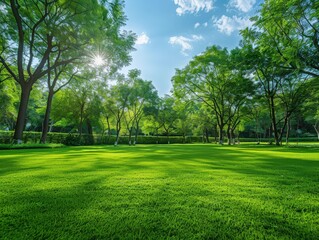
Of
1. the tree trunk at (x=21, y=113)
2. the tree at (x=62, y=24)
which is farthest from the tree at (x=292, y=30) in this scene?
the tree trunk at (x=21, y=113)

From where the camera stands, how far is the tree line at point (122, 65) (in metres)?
12.7

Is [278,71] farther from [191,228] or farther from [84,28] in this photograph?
[191,228]

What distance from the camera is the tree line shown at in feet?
41.7

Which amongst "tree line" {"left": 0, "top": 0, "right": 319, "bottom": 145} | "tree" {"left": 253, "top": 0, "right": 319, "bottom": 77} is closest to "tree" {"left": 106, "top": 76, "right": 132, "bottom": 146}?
"tree line" {"left": 0, "top": 0, "right": 319, "bottom": 145}

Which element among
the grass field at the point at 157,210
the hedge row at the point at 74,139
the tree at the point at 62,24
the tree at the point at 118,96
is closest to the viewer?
the grass field at the point at 157,210

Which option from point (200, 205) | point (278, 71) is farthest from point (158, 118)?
point (200, 205)

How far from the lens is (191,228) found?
1736 mm

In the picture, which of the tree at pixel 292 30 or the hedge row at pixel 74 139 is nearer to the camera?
the tree at pixel 292 30

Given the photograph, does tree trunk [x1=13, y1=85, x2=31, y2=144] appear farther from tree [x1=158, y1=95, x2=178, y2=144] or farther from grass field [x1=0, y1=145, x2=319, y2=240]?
tree [x1=158, y1=95, x2=178, y2=144]

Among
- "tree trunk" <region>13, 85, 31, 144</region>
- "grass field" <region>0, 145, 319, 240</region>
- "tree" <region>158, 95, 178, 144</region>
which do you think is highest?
"tree" <region>158, 95, 178, 144</region>

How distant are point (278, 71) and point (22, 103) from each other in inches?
999

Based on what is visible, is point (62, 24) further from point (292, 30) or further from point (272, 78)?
point (272, 78)

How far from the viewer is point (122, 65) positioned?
18.0 metres

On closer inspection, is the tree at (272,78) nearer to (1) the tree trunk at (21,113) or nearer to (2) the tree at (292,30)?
(2) the tree at (292,30)
